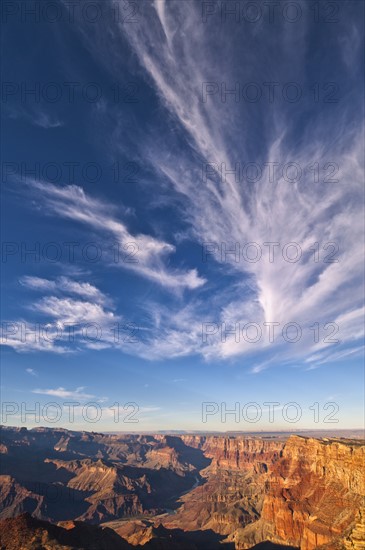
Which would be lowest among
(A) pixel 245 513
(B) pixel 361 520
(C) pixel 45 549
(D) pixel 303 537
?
(A) pixel 245 513

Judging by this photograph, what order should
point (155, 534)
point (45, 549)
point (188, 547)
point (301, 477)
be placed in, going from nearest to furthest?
1. point (45, 549)
2. point (188, 547)
3. point (155, 534)
4. point (301, 477)

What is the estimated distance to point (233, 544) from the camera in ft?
525

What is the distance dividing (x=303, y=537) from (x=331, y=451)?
132ft

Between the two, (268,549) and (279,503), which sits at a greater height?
(279,503)

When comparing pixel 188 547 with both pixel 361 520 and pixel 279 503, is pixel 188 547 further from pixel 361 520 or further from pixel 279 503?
pixel 361 520

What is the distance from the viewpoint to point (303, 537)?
13375 cm

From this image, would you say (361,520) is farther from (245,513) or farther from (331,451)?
(245,513)

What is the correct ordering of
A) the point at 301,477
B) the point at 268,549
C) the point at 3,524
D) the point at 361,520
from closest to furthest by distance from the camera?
the point at 361,520, the point at 3,524, the point at 268,549, the point at 301,477

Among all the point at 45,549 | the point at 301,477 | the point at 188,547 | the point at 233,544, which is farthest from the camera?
the point at 301,477

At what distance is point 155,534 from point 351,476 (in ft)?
262

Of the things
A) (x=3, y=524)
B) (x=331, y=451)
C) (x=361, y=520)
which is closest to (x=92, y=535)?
(x=3, y=524)

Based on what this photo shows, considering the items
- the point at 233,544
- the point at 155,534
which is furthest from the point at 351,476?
the point at 155,534

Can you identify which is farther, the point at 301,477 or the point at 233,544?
the point at 301,477

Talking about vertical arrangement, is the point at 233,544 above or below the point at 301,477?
below
